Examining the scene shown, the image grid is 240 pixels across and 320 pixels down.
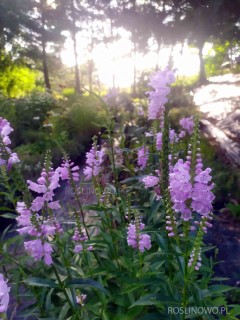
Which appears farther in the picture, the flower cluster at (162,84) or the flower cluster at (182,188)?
the flower cluster at (162,84)

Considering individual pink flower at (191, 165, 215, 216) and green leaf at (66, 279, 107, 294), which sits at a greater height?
individual pink flower at (191, 165, 215, 216)

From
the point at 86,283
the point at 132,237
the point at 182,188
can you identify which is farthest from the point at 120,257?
the point at 182,188

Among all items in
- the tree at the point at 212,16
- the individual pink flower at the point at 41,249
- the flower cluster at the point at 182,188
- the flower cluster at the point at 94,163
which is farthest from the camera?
the tree at the point at 212,16

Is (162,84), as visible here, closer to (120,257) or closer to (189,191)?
(189,191)

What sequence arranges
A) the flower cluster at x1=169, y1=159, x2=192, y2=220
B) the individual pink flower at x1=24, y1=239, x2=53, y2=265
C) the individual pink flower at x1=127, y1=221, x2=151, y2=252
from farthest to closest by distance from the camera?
the individual pink flower at x1=127, y1=221, x2=151, y2=252
the individual pink flower at x1=24, y1=239, x2=53, y2=265
the flower cluster at x1=169, y1=159, x2=192, y2=220

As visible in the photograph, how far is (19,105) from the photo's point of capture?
12.6 meters

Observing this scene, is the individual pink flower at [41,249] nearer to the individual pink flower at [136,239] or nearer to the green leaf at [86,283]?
the green leaf at [86,283]

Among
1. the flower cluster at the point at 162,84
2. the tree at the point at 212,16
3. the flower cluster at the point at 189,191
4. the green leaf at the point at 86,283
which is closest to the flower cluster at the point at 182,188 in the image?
the flower cluster at the point at 189,191

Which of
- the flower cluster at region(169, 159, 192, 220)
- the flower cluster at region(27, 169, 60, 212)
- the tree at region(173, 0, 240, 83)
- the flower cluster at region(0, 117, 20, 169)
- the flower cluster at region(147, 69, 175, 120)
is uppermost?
the tree at region(173, 0, 240, 83)

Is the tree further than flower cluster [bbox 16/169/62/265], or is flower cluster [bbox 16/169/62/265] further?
the tree

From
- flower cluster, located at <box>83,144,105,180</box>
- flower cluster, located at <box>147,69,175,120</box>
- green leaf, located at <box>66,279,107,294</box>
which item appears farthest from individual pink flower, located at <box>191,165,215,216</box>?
flower cluster, located at <box>83,144,105,180</box>

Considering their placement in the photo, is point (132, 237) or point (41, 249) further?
point (132, 237)

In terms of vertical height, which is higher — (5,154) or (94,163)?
(5,154)

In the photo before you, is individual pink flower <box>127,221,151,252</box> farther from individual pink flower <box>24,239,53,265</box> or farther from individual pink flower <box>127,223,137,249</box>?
individual pink flower <box>24,239,53,265</box>
